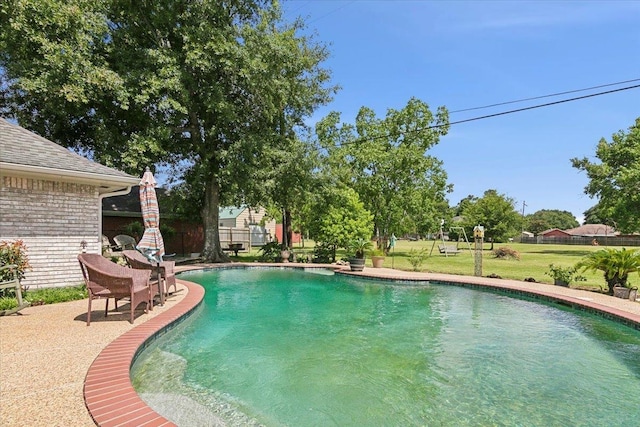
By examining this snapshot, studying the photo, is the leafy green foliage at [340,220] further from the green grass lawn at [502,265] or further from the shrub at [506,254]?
the shrub at [506,254]

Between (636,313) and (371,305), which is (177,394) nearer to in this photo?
(371,305)

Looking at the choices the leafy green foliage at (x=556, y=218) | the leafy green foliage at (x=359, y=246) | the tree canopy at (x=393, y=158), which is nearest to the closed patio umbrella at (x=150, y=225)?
the leafy green foliage at (x=359, y=246)

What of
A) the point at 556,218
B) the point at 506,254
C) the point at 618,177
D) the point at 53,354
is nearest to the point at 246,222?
the point at 506,254

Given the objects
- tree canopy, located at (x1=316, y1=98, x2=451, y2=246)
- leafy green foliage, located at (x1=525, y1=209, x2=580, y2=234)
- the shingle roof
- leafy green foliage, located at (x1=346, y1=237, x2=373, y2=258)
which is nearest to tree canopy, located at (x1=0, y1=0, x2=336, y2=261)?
leafy green foliage, located at (x1=346, y1=237, x2=373, y2=258)

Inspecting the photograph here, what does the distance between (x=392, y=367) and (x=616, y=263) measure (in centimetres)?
861

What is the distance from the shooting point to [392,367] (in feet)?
16.6

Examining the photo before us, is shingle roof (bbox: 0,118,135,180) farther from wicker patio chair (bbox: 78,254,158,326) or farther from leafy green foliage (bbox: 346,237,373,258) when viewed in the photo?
leafy green foliage (bbox: 346,237,373,258)

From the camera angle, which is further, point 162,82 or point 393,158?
point 393,158

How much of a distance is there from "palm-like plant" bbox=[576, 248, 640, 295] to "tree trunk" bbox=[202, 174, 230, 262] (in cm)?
1618

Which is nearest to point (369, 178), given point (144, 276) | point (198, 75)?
point (198, 75)

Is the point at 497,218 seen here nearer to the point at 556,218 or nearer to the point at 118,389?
the point at 118,389

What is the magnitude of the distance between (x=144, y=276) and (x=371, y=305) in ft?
18.1

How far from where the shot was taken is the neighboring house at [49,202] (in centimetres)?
783

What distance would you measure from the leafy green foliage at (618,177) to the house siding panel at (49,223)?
1391 inches
